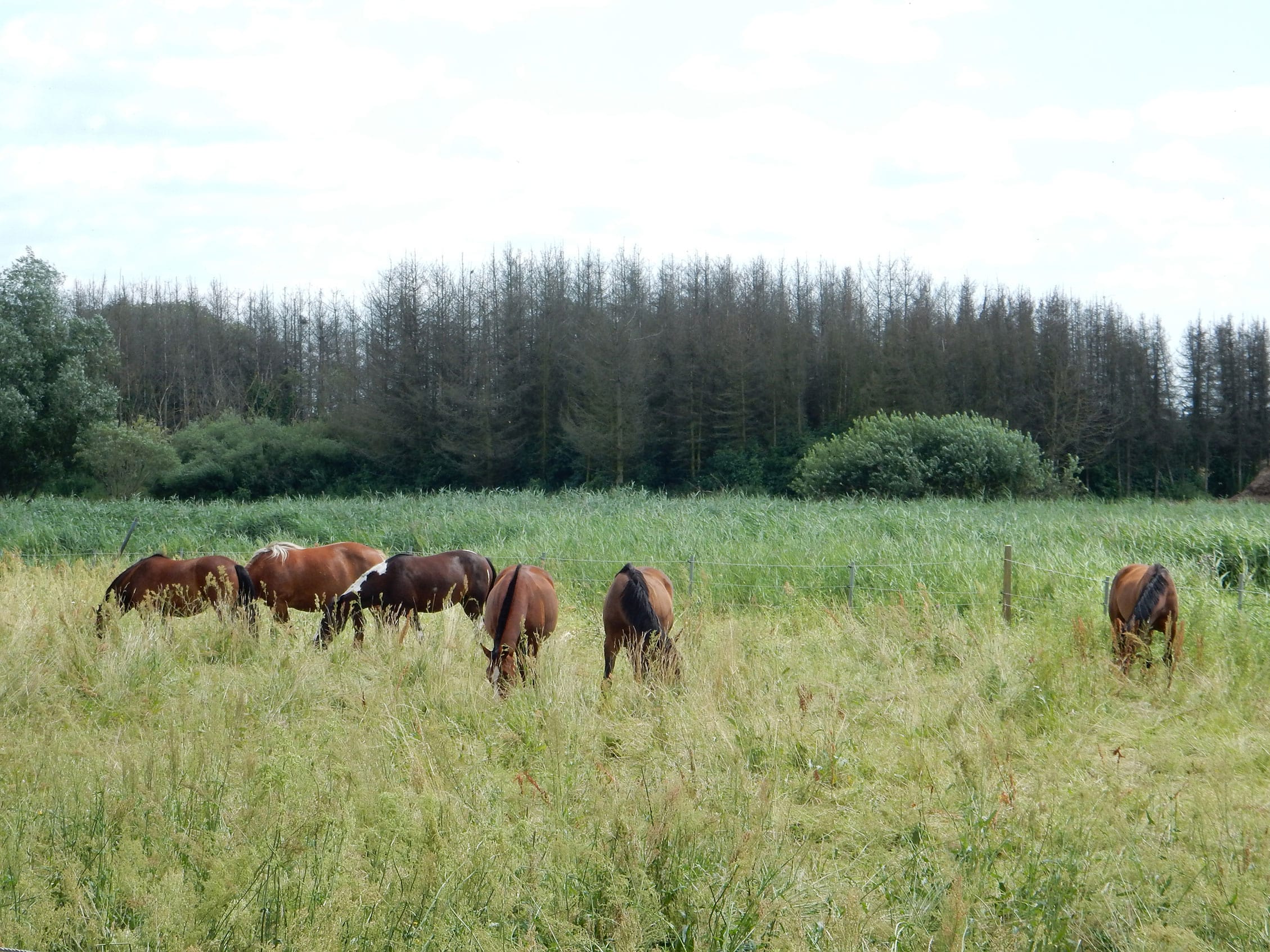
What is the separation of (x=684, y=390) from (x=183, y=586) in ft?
126

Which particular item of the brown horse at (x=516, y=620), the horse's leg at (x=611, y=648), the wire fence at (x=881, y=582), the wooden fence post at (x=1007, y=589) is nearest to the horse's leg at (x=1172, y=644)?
the wire fence at (x=881, y=582)

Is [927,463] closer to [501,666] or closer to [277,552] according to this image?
[277,552]

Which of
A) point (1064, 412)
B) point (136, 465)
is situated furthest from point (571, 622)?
point (1064, 412)

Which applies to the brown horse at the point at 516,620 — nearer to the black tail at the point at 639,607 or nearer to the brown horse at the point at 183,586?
the black tail at the point at 639,607

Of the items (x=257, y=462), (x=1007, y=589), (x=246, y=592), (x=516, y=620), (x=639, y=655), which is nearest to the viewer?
(x=639, y=655)

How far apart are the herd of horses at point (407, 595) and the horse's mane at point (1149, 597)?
3555mm

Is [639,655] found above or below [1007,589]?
above

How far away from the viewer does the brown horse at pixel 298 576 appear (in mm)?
9367

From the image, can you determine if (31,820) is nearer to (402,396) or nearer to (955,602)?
(955,602)

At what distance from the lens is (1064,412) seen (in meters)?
44.1

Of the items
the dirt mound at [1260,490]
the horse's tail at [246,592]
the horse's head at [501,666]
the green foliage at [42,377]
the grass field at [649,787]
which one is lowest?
the dirt mound at [1260,490]

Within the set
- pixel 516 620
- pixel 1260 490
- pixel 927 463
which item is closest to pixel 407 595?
pixel 516 620

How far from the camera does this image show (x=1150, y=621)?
7.36 meters

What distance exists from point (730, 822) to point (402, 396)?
4443 cm
